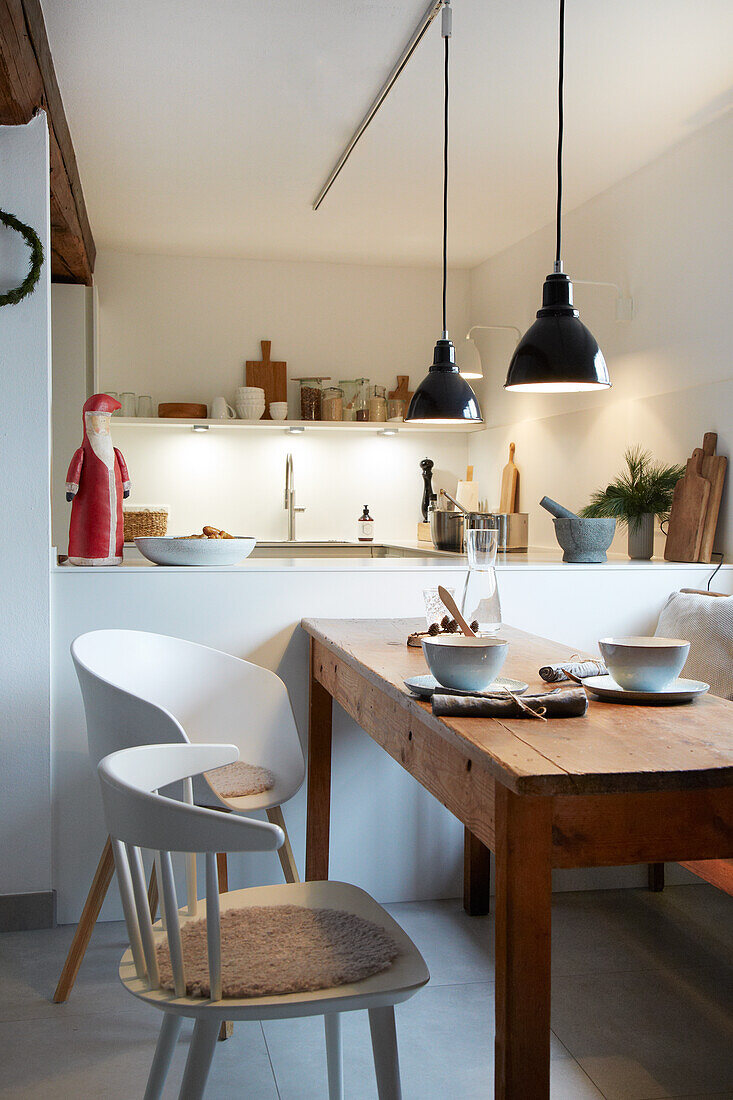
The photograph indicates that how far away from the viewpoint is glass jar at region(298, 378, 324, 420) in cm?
568

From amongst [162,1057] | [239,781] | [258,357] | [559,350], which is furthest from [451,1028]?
[258,357]

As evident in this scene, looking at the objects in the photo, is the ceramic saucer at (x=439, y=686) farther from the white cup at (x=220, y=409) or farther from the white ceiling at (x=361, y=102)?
the white cup at (x=220, y=409)

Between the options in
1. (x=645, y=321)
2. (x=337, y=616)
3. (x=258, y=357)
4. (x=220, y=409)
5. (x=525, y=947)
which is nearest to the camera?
(x=525, y=947)

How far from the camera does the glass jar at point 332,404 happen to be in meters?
5.65

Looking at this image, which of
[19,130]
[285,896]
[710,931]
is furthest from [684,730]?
[19,130]

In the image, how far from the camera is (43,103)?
9.21ft

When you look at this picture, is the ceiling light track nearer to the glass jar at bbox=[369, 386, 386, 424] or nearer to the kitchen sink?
the glass jar at bbox=[369, 386, 386, 424]

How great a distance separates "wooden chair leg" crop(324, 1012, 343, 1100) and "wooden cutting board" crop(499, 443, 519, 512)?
3.83 metres

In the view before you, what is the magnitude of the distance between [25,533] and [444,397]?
1.27 m

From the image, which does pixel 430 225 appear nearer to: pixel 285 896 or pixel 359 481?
pixel 359 481

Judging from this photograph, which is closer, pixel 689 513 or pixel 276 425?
pixel 689 513

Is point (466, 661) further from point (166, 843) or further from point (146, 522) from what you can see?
point (146, 522)

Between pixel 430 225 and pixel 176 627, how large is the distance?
293 cm

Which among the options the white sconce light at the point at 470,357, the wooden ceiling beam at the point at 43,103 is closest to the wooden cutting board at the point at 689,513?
the white sconce light at the point at 470,357
